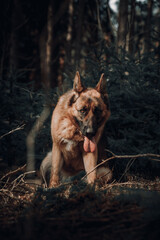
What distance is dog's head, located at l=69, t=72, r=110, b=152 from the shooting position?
11.2 ft

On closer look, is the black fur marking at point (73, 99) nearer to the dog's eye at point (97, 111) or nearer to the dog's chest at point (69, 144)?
the dog's eye at point (97, 111)

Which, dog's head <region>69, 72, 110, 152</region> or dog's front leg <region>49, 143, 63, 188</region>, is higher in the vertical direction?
dog's head <region>69, 72, 110, 152</region>

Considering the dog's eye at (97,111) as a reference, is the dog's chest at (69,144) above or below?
below

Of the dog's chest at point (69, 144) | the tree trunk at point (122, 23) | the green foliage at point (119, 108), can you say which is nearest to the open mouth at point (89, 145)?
the dog's chest at point (69, 144)

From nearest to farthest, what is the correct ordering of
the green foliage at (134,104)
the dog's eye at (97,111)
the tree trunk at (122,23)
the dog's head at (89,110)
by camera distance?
the dog's head at (89,110)
the dog's eye at (97,111)
the green foliage at (134,104)
the tree trunk at (122,23)

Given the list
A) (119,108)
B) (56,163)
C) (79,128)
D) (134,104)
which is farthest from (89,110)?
(134,104)

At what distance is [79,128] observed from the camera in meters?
3.61

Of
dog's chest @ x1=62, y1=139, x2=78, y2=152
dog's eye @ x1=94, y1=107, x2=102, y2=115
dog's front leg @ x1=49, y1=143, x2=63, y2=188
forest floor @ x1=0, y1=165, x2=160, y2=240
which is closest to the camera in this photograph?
forest floor @ x1=0, y1=165, x2=160, y2=240

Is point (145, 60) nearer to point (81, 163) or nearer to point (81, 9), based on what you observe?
point (81, 163)

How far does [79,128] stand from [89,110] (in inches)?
13.3

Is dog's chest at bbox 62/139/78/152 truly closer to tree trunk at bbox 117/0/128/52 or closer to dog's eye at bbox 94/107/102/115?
dog's eye at bbox 94/107/102/115

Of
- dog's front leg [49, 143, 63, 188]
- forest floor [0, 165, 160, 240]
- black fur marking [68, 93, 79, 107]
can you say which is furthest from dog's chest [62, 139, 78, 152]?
forest floor [0, 165, 160, 240]

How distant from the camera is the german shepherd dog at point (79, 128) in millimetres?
3486

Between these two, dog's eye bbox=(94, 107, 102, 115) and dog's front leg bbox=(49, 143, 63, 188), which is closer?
dog's eye bbox=(94, 107, 102, 115)
